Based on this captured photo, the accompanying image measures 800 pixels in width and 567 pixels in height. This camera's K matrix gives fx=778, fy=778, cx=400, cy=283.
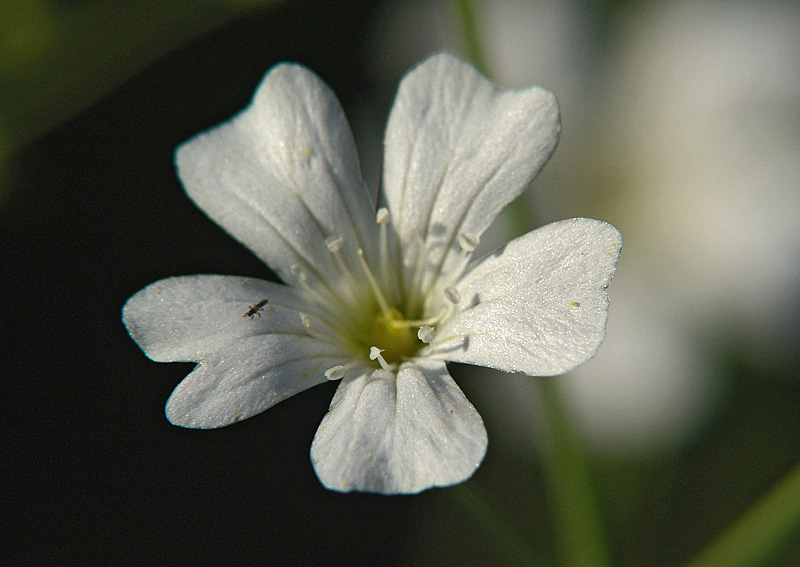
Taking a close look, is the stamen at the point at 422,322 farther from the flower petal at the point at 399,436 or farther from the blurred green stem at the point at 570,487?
the blurred green stem at the point at 570,487

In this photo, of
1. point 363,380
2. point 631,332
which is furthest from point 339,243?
point 631,332

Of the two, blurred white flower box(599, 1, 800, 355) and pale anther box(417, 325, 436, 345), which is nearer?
pale anther box(417, 325, 436, 345)

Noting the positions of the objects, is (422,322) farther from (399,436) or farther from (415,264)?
(399,436)

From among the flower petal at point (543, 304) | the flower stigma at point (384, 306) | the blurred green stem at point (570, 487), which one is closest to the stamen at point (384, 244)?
the flower stigma at point (384, 306)

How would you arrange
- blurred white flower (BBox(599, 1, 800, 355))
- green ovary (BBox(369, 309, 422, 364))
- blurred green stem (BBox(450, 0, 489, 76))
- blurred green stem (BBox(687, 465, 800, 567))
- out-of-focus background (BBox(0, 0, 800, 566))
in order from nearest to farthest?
blurred green stem (BBox(687, 465, 800, 567)), green ovary (BBox(369, 309, 422, 364)), blurred green stem (BBox(450, 0, 489, 76)), out-of-focus background (BBox(0, 0, 800, 566)), blurred white flower (BBox(599, 1, 800, 355))

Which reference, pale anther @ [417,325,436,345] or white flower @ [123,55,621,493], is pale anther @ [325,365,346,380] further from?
pale anther @ [417,325,436,345]

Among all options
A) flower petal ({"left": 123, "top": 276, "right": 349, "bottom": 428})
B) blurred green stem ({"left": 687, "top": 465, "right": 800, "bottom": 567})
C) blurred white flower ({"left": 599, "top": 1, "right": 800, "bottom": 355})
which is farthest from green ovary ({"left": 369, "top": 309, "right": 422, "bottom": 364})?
blurred white flower ({"left": 599, "top": 1, "right": 800, "bottom": 355})

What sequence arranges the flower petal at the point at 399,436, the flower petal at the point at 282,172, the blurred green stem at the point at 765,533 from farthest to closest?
the flower petal at the point at 282,172
the blurred green stem at the point at 765,533
the flower petal at the point at 399,436
